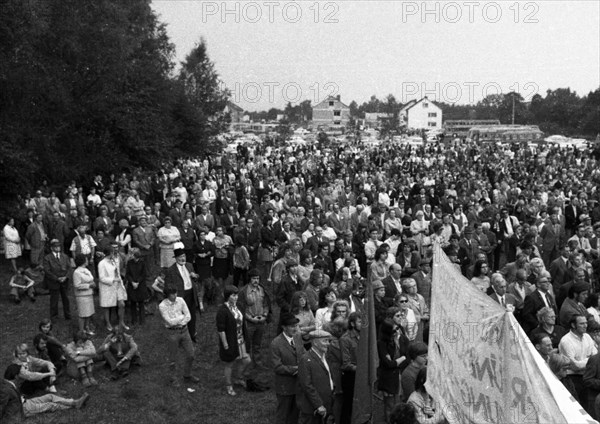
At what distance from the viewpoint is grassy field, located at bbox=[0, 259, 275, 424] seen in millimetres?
9836

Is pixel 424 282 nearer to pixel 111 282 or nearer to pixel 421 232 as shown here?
pixel 421 232

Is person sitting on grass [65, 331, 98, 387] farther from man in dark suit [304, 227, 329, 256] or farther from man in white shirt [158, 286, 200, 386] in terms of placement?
man in dark suit [304, 227, 329, 256]

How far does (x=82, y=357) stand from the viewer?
35.8 feet

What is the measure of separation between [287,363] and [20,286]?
28.0 ft

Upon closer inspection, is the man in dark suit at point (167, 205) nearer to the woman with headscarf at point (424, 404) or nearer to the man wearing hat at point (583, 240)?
the man wearing hat at point (583, 240)

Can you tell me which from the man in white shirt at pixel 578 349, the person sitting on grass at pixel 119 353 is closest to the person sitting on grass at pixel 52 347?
the person sitting on grass at pixel 119 353

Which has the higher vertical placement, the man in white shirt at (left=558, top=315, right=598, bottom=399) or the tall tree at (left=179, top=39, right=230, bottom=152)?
the tall tree at (left=179, top=39, right=230, bottom=152)

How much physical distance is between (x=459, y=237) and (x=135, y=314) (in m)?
6.90

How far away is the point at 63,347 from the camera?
430 inches

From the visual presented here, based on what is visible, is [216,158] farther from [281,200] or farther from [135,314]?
[135,314]

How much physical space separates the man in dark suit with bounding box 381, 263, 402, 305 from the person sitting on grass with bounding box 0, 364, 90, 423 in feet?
15.9

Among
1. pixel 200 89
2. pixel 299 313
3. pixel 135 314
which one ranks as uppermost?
pixel 200 89

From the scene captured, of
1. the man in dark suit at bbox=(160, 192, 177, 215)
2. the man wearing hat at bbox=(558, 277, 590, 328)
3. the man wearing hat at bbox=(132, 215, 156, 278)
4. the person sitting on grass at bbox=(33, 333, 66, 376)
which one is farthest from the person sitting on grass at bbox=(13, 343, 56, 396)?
the man in dark suit at bbox=(160, 192, 177, 215)

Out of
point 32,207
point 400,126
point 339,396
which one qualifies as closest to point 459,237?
point 339,396
